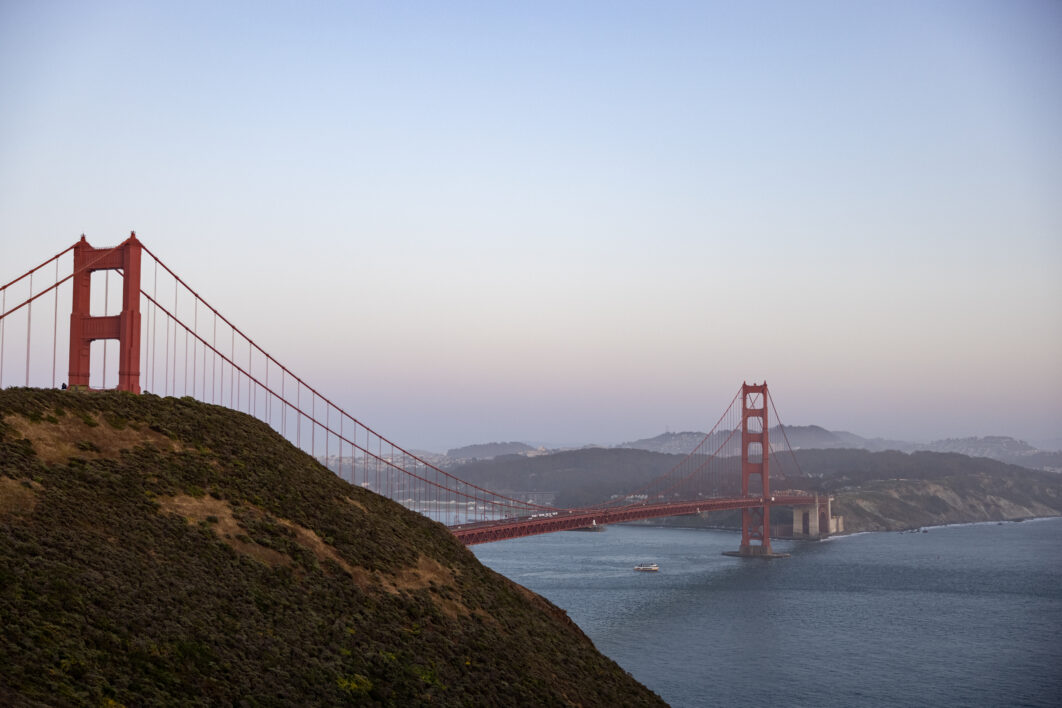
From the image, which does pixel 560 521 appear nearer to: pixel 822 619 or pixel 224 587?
pixel 822 619

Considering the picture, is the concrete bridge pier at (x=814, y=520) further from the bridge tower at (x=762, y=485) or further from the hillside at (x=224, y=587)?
the hillside at (x=224, y=587)

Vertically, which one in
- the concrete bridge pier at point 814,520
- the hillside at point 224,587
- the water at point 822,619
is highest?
the hillside at point 224,587

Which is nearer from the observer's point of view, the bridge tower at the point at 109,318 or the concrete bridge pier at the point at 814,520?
the bridge tower at the point at 109,318

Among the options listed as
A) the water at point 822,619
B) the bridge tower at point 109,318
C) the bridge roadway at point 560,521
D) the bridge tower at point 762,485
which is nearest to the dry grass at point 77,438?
the bridge tower at point 109,318

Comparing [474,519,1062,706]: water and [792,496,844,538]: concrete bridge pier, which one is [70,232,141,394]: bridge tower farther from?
[792,496,844,538]: concrete bridge pier

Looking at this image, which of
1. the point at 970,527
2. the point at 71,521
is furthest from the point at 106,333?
the point at 970,527

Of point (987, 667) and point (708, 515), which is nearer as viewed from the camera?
point (987, 667)

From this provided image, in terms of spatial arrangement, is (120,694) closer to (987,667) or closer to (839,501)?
(987,667)
